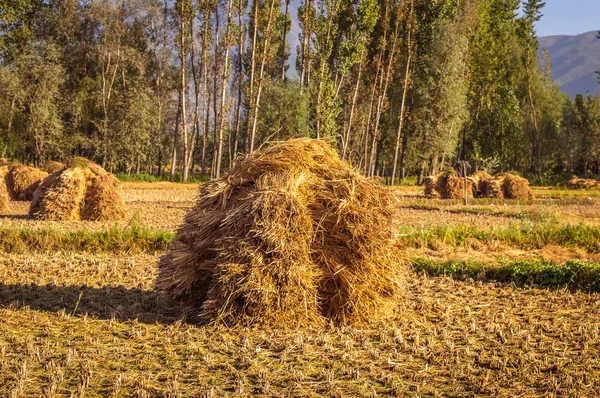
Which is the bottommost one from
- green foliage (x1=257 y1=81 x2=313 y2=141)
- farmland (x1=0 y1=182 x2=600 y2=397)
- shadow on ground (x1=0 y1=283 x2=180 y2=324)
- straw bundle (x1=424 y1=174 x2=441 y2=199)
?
shadow on ground (x1=0 y1=283 x2=180 y2=324)

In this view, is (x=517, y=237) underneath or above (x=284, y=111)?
underneath

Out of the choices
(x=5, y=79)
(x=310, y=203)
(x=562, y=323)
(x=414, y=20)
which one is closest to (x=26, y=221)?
(x=310, y=203)

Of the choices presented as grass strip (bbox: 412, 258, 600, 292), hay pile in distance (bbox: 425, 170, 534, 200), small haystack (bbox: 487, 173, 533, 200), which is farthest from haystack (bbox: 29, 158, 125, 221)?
small haystack (bbox: 487, 173, 533, 200)

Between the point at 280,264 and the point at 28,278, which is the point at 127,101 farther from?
the point at 280,264

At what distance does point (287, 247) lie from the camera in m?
5.99

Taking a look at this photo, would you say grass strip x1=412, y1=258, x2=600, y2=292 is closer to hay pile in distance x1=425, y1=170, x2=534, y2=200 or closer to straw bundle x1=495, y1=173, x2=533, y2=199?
hay pile in distance x1=425, y1=170, x2=534, y2=200

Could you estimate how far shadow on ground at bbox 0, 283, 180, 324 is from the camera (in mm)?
6406

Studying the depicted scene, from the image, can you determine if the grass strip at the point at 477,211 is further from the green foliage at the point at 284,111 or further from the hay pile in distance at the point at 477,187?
the green foliage at the point at 284,111

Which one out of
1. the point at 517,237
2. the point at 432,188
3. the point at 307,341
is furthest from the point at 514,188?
the point at 307,341

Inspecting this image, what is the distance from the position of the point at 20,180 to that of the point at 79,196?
912 cm

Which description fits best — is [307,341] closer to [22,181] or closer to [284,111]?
[22,181]

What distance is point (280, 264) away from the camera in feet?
19.4

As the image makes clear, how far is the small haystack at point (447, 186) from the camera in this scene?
2917cm

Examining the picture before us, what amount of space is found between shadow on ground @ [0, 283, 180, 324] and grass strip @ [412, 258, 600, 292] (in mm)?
4728
